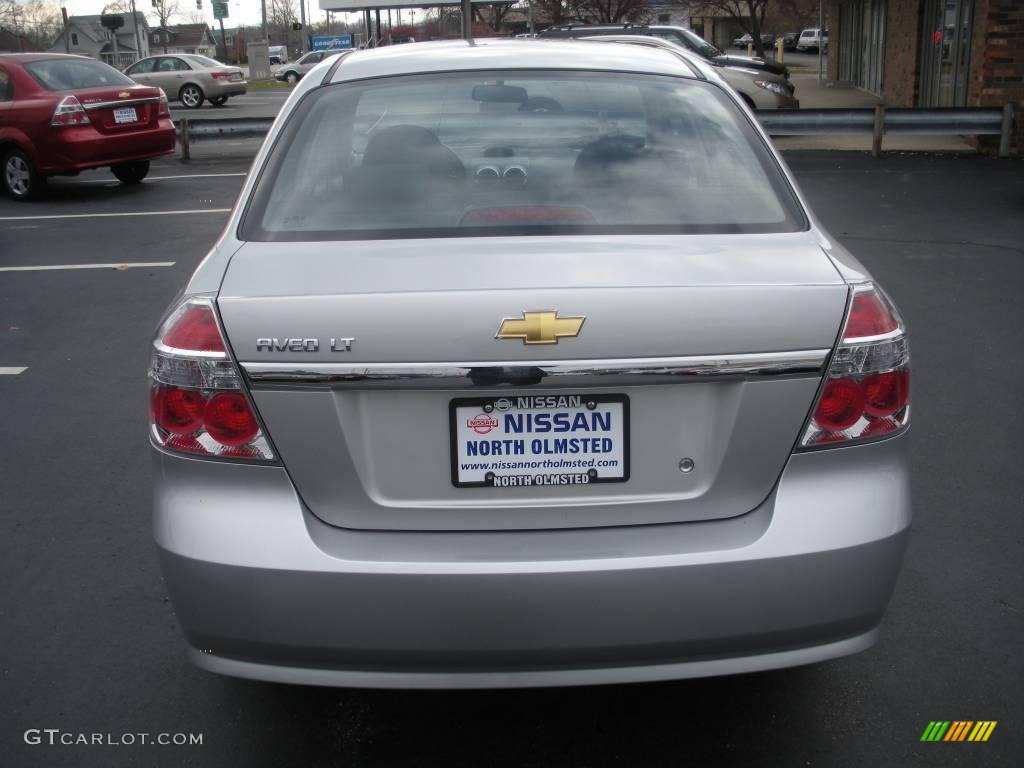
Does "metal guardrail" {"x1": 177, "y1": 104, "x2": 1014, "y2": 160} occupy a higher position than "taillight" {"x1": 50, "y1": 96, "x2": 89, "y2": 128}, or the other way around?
"taillight" {"x1": 50, "y1": 96, "x2": 89, "y2": 128}

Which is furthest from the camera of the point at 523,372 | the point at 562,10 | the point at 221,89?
the point at 562,10

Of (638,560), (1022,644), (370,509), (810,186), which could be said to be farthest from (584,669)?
(810,186)

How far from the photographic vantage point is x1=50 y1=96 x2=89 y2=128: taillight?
1313 centimetres

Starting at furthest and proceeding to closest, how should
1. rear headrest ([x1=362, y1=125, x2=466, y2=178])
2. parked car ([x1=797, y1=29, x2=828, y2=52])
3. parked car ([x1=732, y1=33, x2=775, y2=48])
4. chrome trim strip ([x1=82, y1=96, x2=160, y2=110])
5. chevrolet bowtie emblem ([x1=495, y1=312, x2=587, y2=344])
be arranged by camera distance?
parked car ([x1=797, y1=29, x2=828, y2=52]) < parked car ([x1=732, y1=33, x2=775, y2=48]) < chrome trim strip ([x1=82, y1=96, x2=160, y2=110]) < rear headrest ([x1=362, y1=125, x2=466, y2=178]) < chevrolet bowtie emblem ([x1=495, y1=312, x2=587, y2=344])

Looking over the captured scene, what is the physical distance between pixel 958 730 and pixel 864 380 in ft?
3.57

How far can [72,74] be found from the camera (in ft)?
45.4

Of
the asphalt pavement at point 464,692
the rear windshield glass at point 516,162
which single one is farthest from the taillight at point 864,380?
the asphalt pavement at point 464,692

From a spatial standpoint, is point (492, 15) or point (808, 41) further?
point (808, 41)

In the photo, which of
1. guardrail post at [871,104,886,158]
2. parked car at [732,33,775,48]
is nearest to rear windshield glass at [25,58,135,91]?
guardrail post at [871,104,886,158]

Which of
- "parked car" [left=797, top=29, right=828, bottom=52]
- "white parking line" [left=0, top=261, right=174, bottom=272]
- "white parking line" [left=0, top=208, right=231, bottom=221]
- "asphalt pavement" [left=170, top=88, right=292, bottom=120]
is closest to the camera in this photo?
"white parking line" [left=0, top=261, right=174, bottom=272]

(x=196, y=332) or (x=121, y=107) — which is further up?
(x=196, y=332)

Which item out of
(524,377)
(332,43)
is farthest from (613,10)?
(524,377)

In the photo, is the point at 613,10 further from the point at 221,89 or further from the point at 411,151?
the point at 411,151

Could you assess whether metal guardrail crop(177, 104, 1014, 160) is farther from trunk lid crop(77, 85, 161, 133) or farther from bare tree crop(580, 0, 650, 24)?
bare tree crop(580, 0, 650, 24)
